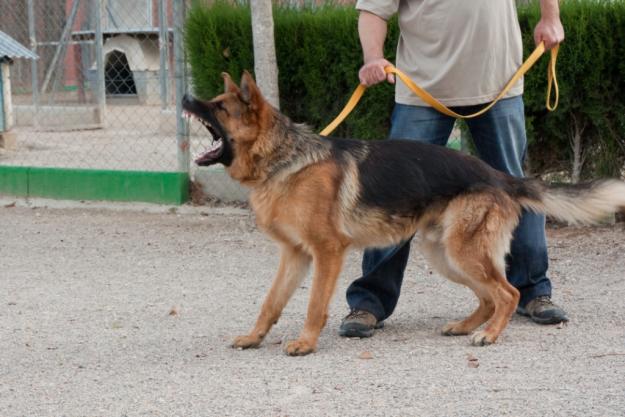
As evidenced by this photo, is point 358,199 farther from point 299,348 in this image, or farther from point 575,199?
point 575,199

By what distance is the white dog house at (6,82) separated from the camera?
11625 mm

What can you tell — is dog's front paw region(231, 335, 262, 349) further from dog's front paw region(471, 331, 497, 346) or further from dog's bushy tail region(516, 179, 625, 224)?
dog's bushy tail region(516, 179, 625, 224)

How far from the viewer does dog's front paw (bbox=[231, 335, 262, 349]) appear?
5059 mm

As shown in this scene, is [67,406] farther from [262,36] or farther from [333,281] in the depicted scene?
[262,36]

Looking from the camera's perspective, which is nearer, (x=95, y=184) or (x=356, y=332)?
(x=356, y=332)

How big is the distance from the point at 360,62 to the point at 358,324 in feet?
11.8

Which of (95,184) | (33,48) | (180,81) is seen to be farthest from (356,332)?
(33,48)

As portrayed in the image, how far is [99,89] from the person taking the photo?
1484 cm

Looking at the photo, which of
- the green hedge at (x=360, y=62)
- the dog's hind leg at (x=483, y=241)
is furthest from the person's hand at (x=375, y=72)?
the green hedge at (x=360, y=62)

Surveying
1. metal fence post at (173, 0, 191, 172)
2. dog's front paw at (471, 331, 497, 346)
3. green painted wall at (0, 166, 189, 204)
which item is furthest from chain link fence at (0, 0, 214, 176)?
dog's front paw at (471, 331, 497, 346)

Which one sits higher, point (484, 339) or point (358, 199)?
point (358, 199)

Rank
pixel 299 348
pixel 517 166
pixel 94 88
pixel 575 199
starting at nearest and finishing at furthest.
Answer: pixel 299 348 → pixel 575 199 → pixel 517 166 → pixel 94 88

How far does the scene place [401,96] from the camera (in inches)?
213

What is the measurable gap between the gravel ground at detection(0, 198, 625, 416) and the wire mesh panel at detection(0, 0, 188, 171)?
2.38 metres
